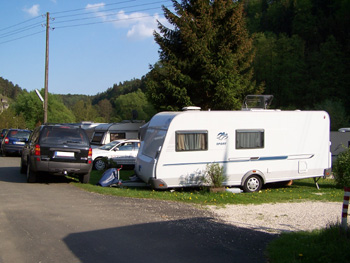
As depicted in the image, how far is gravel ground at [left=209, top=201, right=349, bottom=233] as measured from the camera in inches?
291

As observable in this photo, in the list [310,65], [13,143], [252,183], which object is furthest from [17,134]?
[310,65]

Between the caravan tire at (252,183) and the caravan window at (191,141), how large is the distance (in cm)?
178

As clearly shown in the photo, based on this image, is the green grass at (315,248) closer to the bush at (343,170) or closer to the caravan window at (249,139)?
the caravan window at (249,139)

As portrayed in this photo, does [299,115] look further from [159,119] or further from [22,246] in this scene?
[22,246]

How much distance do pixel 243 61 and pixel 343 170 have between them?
10202mm

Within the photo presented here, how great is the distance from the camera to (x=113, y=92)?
6245 inches

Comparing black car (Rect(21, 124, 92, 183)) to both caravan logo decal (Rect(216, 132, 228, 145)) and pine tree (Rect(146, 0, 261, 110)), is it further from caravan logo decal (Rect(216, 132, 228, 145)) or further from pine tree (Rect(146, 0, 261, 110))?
pine tree (Rect(146, 0, 261, 110))

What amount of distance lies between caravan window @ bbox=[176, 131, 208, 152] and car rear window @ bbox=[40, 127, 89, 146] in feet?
10.3

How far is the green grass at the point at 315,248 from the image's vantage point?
473 cm

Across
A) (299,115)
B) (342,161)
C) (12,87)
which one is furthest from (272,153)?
(12,87)

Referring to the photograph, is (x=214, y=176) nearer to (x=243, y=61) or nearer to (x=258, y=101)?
(x=258, y=101)

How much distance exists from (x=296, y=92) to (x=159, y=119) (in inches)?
1802

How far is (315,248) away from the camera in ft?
16.8

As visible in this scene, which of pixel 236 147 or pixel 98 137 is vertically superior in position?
pixel 98 137
